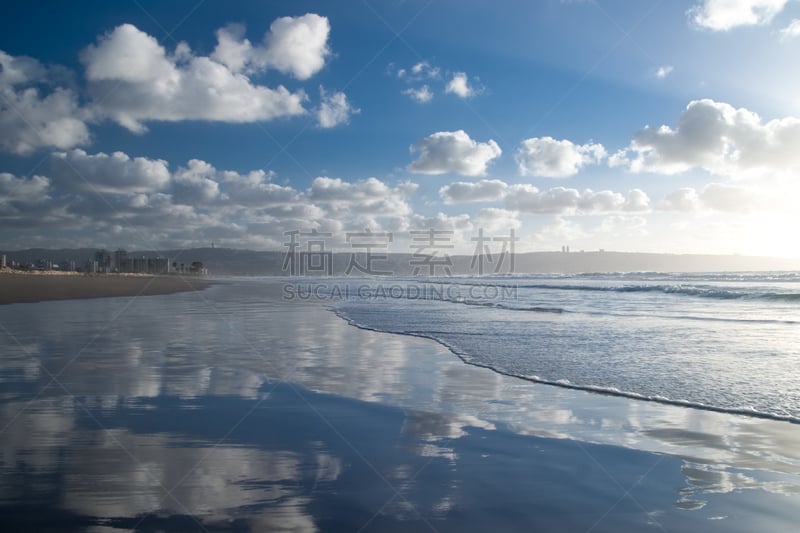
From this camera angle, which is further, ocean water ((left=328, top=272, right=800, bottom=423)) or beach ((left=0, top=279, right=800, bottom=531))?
ocean water ((left=328, top=272, right=800, bottom=423))

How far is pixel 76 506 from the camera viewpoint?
3.71 meters

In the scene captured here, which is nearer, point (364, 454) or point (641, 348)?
point (364, 454)

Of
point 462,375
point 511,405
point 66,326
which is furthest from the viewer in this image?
point 66,326

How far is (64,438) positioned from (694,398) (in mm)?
7456

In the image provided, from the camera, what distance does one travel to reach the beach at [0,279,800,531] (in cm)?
371

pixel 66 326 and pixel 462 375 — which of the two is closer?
pixel 462 375

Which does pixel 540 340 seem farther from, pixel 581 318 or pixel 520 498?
pixel 520 498

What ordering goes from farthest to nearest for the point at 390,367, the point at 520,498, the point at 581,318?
the point at 581,318
the point at 390,367
the point at 520,498

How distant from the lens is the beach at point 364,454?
3715 mm

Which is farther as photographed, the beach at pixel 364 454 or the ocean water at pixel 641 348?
the ocean water at pixel 641 348

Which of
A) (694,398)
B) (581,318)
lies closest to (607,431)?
(694,398)

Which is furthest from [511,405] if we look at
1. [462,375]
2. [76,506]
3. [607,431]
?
[76,506]

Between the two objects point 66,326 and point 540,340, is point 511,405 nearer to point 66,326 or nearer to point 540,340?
point 540,340

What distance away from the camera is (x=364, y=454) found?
16.3 ft
